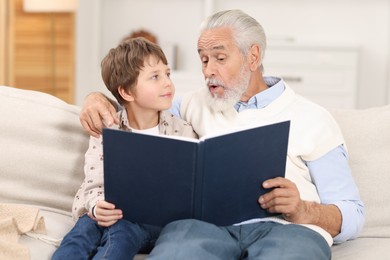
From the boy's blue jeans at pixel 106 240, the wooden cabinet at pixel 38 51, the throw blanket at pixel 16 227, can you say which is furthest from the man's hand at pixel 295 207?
the wooden cabinet at pixel 38 51

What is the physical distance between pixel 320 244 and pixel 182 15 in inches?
155

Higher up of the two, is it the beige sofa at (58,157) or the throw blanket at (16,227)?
the beige sofa at (58,157)

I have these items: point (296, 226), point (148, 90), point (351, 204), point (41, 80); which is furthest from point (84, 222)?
point (41, 80)

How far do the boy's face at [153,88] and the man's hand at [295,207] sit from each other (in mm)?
407

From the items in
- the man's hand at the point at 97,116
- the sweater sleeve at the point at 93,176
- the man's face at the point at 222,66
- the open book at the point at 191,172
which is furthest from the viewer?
the man's face at the point at 222,66

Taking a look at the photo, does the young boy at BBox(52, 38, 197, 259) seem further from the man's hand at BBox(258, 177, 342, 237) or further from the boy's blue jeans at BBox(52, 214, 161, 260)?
the man's hand at BBox(258, 177, 342, 237)

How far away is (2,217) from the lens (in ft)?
6.94

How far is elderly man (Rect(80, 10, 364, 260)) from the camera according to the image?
6.41 feet

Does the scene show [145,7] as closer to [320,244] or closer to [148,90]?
[148,90]

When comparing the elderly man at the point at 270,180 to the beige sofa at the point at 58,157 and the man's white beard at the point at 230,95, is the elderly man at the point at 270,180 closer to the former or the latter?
the man's white beard at the point at 230,95

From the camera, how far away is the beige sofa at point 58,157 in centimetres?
238

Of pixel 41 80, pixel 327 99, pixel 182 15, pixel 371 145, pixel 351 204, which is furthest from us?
pixel 41 80

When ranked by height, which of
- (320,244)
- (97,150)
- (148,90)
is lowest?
(320,244)

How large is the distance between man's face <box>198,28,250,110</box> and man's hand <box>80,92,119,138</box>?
0.30m
